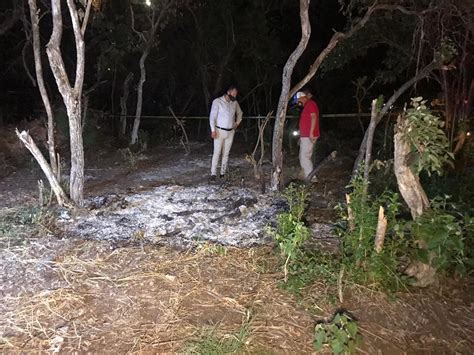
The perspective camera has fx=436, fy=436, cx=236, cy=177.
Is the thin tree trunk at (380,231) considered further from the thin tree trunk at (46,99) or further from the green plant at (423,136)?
the thin tree trunk at (46,99)

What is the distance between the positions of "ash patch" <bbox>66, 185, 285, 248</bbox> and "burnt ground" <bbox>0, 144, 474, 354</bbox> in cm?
2

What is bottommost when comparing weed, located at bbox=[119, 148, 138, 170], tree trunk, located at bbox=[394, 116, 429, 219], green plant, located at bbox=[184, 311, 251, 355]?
green plant, located at bbox=[184, 311, 251, 355]

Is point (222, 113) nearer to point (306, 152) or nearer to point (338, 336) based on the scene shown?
point (306, 152)

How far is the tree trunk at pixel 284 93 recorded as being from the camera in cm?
570

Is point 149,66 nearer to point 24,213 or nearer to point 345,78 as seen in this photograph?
point 345,78

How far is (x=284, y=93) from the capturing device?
19.6 ft

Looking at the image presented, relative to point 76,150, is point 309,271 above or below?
below

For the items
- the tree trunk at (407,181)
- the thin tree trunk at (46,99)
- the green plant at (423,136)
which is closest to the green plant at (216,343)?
the tree trunk at (407,181)

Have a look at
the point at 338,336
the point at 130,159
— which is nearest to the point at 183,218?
the point at 338,336

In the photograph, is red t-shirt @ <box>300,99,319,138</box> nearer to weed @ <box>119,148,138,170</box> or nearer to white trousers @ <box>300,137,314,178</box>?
white trousers @ <box>300,137,314,178</box>

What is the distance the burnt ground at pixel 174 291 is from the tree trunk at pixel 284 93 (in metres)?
0.61

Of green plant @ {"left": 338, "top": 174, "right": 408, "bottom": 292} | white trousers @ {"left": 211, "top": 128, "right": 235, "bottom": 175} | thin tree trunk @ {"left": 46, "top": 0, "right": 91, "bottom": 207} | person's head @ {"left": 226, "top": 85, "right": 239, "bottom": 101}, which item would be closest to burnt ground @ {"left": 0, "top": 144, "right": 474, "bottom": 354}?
green plant @ {"left": 338, "top": 174, "right": 408, "bottom": 292}

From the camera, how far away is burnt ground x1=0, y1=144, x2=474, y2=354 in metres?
3.08

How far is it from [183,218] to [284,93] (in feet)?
7.27
